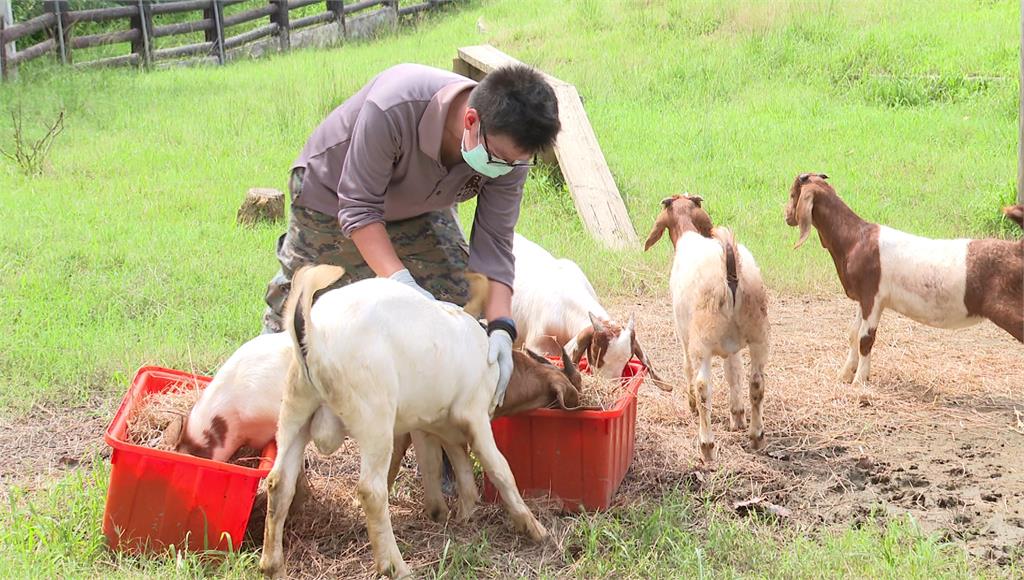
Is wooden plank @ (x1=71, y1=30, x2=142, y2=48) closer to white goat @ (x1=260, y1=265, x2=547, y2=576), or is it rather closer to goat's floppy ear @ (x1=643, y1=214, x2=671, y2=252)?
goat's floppy ear @ (x1=643, y1=214, x2=671, y2=252)

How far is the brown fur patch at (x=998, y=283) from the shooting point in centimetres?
507

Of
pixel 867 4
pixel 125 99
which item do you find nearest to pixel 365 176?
pixel 125 99

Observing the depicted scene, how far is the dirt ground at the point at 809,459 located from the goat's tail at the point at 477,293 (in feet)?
2.46

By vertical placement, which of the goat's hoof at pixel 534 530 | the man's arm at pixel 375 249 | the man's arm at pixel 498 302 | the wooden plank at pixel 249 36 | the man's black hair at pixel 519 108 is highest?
the man's black hair at pixel 519 108

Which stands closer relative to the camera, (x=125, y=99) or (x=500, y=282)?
(x=500, y=282)

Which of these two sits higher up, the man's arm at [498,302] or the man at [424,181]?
the man at [424,181]

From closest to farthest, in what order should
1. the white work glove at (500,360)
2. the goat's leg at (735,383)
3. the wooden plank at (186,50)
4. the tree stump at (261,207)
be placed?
the white work glove at (500,360), the goat's leg at (735,383), the tree stump at (261,207), the wooden plank at (186,50)

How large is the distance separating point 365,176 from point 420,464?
1.08 metres

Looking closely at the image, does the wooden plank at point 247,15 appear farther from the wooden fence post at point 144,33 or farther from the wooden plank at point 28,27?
the wooden plank at point 28,27

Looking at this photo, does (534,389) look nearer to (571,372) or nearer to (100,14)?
(571,372)

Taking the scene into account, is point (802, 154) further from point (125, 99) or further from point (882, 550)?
point (125, 99)

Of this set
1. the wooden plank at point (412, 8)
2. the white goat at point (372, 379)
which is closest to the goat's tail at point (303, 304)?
the white goat at point (372, 379)

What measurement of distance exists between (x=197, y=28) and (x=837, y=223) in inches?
491

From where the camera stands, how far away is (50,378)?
5.24 meters
